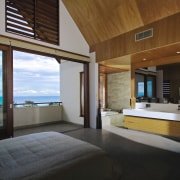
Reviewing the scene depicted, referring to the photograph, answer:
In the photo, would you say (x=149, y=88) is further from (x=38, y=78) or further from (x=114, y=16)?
(x=38, y=78)

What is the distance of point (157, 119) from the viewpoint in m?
3.56

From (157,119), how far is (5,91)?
135 inches

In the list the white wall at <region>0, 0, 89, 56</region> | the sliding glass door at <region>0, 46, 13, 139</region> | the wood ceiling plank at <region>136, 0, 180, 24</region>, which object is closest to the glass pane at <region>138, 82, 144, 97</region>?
the wood ceiling plank at <region>136, 0, 180, 24</region>

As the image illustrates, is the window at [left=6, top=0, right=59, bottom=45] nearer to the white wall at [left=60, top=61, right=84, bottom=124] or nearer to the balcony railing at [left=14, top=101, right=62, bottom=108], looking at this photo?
the white wall at [left=60, top=61, right=84, bottom=124]

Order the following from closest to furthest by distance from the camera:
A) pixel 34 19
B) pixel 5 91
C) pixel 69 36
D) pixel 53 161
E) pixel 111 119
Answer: pixel 53 161
pixel 5 91
pixel 34 19
pixel 69 36
pixel 111 119

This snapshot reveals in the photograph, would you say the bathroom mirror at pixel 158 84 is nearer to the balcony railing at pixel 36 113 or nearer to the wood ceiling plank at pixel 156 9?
the wood ceiling plank at pixel 156 9

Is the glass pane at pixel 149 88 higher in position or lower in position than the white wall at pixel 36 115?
higher

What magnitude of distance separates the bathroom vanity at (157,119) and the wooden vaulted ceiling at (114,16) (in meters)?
1.38

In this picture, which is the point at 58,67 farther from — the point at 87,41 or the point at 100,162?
the point at 100,162

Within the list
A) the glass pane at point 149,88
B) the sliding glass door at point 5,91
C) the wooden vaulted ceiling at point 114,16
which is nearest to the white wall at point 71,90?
the wooden vaulted ceiling at point 114,16

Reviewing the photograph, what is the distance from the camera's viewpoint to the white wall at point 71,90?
5.76 meters

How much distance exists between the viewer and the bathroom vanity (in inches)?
130

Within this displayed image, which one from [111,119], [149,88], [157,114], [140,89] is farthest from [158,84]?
[111,119]

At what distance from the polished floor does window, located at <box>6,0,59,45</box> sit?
2867 mm
